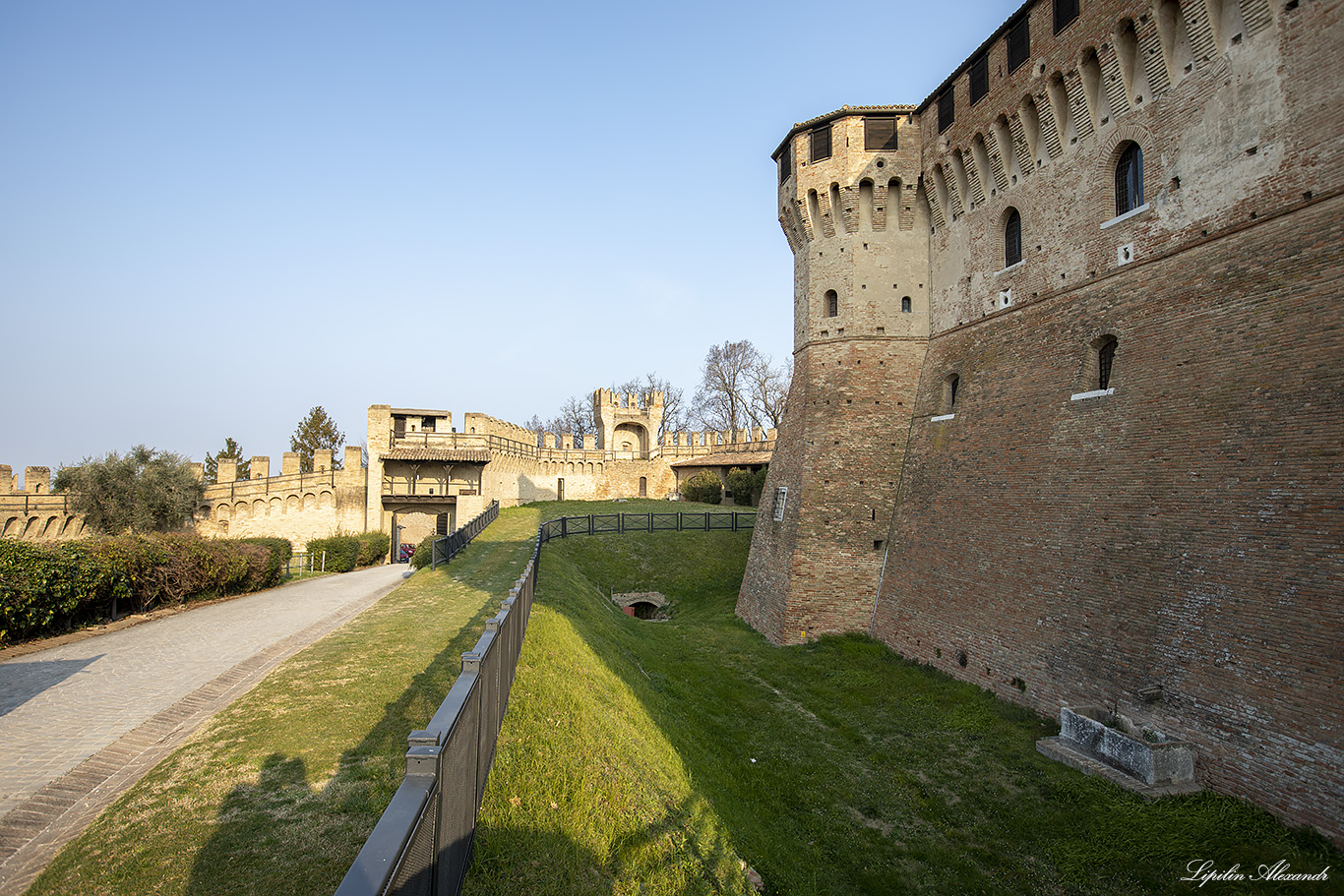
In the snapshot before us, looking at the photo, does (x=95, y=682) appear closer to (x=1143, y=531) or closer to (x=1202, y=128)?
(x=1143, y=531)

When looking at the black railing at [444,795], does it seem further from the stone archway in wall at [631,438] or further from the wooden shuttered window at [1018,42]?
the stone archway in wall at [631,438]

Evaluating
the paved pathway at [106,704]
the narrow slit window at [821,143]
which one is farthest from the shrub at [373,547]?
the narrow slit window at [821,143]

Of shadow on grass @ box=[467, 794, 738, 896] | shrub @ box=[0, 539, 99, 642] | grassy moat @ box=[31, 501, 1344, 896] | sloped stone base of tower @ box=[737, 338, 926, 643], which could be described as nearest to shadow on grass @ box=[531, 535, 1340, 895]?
grassy moat @ box=[31, 501, 1344, 896]

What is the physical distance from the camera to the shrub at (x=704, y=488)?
36.6 metres

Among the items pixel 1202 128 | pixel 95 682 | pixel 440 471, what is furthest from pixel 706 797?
pixel 440 471

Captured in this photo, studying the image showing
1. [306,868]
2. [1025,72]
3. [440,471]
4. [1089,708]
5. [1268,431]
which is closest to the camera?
[306,868]

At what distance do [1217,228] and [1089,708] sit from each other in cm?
744

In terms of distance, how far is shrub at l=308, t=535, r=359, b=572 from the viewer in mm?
27484

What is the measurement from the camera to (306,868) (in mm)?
4164

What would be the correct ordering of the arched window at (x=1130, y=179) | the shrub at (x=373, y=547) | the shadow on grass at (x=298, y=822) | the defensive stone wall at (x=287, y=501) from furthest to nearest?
1. the defensive stone wall at (x=287, y=501)
2. the shrub at (x=373, y=547)
3. the arched window at (x=1130, y=179)
4. the shadow on grass at (x=298, y=822)

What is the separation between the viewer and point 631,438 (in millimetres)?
51125

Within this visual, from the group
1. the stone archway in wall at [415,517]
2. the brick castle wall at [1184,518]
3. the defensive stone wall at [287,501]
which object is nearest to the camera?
the brick castle wall at [1184,518]

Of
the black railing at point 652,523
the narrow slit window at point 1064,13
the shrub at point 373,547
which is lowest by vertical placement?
the shrub at point 373,547

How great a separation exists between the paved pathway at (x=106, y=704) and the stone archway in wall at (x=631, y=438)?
36030mm
